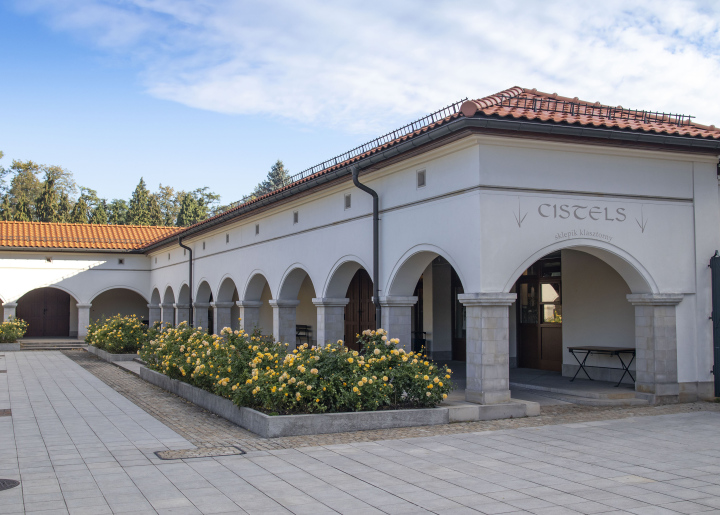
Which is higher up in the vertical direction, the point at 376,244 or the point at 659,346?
the point at 376,244

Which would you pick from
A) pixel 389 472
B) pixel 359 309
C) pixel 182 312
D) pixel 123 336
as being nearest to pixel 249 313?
pixel 359 309

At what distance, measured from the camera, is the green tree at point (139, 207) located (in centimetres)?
5775

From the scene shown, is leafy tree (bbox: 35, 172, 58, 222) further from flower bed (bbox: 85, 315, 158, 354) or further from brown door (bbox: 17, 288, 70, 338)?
flower bed (bbox: 85, 315, 158, 354)

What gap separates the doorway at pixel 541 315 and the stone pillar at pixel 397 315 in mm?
4269

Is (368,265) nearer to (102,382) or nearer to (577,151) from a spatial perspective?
(577,151)

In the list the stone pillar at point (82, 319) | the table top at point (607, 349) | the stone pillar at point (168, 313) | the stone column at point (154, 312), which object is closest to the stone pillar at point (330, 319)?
the table top at point (607, 349)

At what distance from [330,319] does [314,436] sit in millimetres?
6446

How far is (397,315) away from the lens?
12406 millimetres

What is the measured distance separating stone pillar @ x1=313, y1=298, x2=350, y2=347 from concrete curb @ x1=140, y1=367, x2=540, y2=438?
4.39 metres

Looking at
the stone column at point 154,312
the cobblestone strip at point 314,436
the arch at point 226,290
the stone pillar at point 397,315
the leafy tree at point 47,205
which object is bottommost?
the cobblestone strip at point 314,436

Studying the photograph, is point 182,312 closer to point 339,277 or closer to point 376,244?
point 339,277

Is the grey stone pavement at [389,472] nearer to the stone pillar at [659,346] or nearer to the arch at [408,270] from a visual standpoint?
the stone pillar at [659,346]

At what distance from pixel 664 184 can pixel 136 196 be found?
2159 inches

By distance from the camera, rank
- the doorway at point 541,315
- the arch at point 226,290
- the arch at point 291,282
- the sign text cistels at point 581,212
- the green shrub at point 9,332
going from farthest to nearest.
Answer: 1. the green shrub at point 9,332
2. the arch at point 226,290
3. the arch at point 291,282
4. the doorway at point 541,315
5. the sign text cistels at point 581,212
